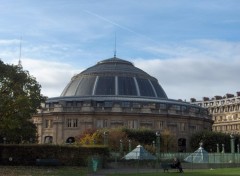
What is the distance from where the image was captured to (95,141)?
96812 mm

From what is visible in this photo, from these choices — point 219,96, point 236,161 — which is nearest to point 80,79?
point 219,96

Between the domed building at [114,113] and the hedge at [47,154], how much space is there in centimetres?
5919

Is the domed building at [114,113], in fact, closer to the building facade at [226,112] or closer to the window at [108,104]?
the window at [108,104]

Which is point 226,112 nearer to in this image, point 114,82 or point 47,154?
point 114,82

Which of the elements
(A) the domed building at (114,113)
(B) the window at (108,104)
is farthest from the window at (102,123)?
(B) the window at (108,104)

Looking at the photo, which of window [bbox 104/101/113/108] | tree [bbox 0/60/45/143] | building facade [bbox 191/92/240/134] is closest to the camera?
tree [bbox 0/60/45/143]

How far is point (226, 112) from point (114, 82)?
55534 millimetres

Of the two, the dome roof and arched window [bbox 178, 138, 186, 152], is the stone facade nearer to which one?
arched window [bbox 178, 138, 186, 152]

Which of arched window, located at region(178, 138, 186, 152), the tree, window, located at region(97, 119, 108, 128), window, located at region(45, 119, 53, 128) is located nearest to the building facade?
arched window, located at region(178, 138, 186, 152)

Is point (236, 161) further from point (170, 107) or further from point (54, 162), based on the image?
point (170, 107)

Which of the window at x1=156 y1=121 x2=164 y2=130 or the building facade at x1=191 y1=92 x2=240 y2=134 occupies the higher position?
the building facade at x1=191 y1=92 x2=240 y2=134

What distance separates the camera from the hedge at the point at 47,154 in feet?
190

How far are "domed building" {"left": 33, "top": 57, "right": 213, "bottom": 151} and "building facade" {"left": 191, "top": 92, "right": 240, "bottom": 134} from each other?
34.7 m

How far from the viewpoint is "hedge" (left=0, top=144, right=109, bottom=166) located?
57781 mm
